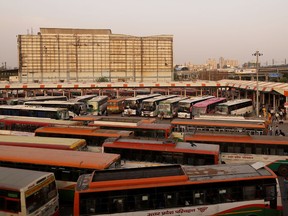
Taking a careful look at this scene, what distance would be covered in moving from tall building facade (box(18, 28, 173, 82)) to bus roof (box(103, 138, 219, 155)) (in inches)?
2019

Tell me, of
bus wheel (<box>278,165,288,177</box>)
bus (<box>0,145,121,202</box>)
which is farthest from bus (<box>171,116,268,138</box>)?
bus (<box>0,145,121,202</box>)

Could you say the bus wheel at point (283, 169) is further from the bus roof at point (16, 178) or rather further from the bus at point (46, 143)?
the bus roof at point (16, 178)

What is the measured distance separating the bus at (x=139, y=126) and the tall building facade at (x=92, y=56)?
153 ft

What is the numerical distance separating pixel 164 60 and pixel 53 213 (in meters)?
57.7

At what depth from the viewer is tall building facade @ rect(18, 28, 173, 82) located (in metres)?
59.8

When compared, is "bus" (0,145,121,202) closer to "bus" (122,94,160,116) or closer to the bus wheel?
the bus wheel

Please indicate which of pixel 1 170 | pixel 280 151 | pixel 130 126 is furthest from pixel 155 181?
pixel 130 126

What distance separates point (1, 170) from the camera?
335 inches

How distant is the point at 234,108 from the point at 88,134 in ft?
50.4

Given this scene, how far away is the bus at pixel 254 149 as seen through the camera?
1166 centimetres

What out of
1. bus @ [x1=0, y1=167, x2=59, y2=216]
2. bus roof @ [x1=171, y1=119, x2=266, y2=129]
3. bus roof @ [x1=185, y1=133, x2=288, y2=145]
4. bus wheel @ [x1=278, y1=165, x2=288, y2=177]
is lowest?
Result: bus wheel @ [x1=278, y1=165, x2=288, y2=177]

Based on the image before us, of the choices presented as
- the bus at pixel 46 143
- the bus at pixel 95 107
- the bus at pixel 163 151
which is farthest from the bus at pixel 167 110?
the bus at pixel 163 151

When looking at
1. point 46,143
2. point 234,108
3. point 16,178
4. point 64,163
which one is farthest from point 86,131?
point 234,108

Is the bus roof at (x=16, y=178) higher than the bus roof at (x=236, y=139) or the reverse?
the reverse
